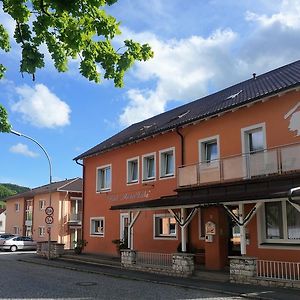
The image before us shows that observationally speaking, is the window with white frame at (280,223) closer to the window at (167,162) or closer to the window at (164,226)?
the window at (164,226)

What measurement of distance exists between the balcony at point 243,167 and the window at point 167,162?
2.73 m

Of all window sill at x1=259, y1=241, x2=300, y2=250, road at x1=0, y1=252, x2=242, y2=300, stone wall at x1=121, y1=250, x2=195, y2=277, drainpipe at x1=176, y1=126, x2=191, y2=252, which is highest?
drainpipe at x1=176, y1=126, x2=191, y2=252

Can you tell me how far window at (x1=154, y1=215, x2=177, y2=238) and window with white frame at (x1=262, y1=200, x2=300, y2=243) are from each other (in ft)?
18.1

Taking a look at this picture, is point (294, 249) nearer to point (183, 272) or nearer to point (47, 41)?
point (183, 272)

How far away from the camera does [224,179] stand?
667 inches

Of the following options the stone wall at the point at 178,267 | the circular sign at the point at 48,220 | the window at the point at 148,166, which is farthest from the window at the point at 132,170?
the stone wall at the point at 178,267

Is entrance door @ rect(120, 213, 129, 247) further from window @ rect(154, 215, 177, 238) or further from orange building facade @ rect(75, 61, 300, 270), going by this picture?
window @ rect(154, 215, 177, 238)

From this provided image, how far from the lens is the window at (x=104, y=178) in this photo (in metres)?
26.7

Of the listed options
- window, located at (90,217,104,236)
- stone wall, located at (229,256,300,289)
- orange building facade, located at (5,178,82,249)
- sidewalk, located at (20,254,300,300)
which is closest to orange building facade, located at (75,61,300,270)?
stone wall, located at (229,256,300,289)

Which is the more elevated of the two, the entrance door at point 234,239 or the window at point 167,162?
the window at point 167,162

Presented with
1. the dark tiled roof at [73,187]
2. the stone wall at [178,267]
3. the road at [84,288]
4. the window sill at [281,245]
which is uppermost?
the dark tiled roof at [73,187]

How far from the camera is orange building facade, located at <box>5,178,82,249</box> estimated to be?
43.5m

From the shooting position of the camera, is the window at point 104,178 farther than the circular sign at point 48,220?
Yes

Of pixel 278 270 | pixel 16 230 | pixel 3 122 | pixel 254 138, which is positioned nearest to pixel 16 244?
pixel 16 230
